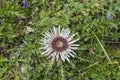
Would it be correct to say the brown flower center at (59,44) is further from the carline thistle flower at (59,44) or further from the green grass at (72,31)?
the green grass at (72,31)

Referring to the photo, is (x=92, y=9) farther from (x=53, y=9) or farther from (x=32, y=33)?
(x=32, y=33)

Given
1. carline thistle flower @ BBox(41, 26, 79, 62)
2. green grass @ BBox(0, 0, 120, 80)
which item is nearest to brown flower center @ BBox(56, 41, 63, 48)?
carline thistle flower @ BBox(41, 26, 79, 62)

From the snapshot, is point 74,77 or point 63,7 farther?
point 63,7

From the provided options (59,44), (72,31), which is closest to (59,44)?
(59,44)

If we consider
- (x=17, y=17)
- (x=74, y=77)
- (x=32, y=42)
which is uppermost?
(x=17, y=17)

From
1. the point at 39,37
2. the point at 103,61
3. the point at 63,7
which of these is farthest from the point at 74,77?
the point at 63,7

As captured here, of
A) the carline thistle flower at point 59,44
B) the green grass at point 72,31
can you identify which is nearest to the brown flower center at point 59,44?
the carline thistle flower at point 59,44

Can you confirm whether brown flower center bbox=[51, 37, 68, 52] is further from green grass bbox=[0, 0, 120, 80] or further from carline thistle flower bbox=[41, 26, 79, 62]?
green grass bbox=[0, 0, 120, 80]
